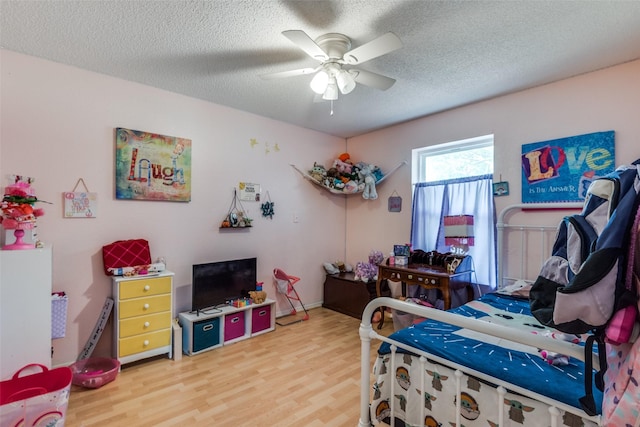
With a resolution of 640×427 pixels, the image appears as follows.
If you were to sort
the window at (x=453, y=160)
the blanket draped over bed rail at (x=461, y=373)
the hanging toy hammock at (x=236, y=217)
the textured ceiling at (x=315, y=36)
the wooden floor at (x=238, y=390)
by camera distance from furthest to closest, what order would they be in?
the hanging toy hammock at (x=236, y=217)
the window at (x=453, y=160)
the wooden floor at (x=238, y=390)
the textured ceiling at (x=315, y=36)
the blanket draped over bed rail at (x=461, y=373)

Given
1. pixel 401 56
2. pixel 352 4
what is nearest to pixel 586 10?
pixel 401 56

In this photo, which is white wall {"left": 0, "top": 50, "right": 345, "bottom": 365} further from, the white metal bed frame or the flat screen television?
the white metal bed frame

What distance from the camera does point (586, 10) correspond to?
1.68 meters

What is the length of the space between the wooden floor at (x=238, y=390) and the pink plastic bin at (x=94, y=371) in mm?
50

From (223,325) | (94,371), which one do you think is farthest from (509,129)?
(94,371)

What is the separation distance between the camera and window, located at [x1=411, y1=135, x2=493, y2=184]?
3.10 meters

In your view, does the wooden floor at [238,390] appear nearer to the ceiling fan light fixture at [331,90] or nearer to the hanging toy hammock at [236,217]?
the hanging toy hammock at [236,217]

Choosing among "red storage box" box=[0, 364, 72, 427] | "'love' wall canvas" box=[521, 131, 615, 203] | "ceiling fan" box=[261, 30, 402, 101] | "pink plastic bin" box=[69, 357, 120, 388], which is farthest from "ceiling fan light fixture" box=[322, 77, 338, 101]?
"pink plastic bin" box=[69, 357, 120, 388]

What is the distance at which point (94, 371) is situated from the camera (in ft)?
7.42

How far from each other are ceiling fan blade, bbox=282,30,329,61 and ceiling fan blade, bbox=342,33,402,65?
0.16m

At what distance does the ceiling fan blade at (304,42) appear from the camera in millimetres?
1587

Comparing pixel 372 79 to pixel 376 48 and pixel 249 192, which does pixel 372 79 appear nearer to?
pixel 376 48

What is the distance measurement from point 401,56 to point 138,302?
2.73 m

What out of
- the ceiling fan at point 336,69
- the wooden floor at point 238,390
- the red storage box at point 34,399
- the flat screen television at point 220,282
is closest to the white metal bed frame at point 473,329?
the wooden floor at point 238,390
